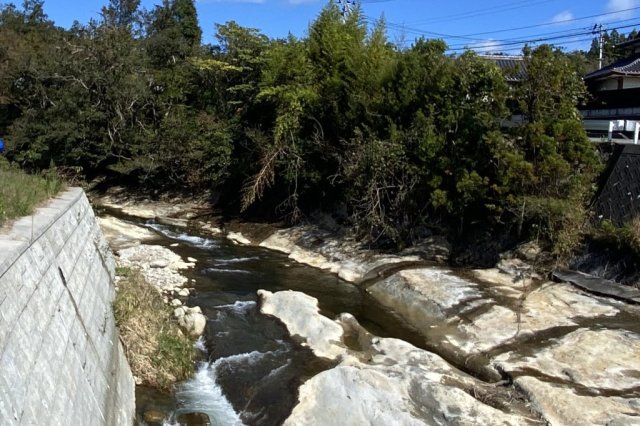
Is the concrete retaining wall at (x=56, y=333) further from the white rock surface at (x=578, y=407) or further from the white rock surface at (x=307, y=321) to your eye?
the white rock surface at (x=578, y=407)

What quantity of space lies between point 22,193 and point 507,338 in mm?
8122

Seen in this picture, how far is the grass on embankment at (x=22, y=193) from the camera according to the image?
7158mm

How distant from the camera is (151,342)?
28.1 ft

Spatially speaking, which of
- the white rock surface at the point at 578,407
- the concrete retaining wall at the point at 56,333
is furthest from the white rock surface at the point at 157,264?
the white rock surface at the point at 578,407

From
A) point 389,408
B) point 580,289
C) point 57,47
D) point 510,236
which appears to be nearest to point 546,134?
point 510,236

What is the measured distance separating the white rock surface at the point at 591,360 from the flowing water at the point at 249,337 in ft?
6.99

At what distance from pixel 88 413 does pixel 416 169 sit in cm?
1174

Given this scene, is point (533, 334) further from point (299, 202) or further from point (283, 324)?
point (299, 202)

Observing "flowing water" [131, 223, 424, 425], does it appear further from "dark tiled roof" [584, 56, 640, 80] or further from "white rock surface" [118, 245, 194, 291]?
"dark tiled roof" [584, 56, 640, 80]

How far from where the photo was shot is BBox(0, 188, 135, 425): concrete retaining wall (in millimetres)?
4453

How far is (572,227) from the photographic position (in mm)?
12977

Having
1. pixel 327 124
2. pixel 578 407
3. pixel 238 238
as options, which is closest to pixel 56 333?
pixel 578 407

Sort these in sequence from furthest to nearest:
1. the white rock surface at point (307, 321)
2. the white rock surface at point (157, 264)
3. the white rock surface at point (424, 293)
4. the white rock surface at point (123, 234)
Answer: the white rock surface at point (123, 234), the white rock surface at point (157, 264), the white rock surface at point (424, 293), the white rock surface at point (307, 321)

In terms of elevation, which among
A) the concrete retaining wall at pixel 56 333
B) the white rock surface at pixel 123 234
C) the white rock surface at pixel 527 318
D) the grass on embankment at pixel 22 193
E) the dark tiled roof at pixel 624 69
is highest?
the dark tiled roof at pixel 624 69
